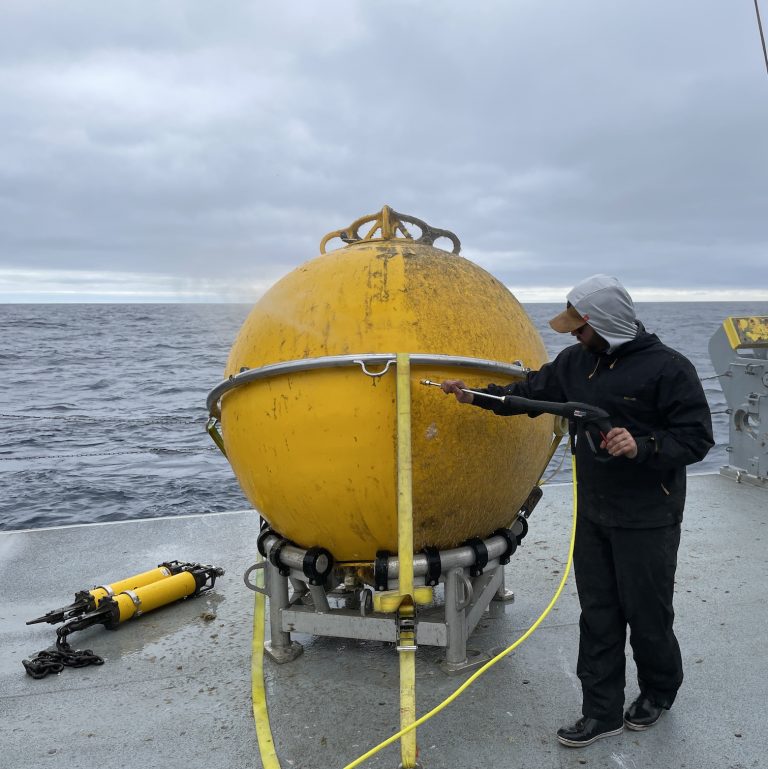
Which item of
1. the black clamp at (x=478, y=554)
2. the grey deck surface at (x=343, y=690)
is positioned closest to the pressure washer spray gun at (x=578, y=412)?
the black clamp at (x=478, y=554)

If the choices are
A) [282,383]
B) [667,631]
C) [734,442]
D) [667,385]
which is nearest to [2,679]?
[282,383]

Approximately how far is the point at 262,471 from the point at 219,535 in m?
2.39

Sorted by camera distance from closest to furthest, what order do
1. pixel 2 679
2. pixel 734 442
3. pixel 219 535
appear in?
pixel 2 679, pixel 219 535, pixel 734 442

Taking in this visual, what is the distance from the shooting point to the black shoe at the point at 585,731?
8.68ft

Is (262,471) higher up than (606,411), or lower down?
lower down

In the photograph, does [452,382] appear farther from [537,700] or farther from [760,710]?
[760,710]

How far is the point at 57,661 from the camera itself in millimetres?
3354

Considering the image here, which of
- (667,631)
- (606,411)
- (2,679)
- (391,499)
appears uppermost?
(606,411)

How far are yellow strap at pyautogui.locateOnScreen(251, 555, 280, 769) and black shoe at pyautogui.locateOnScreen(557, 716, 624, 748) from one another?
1.02 m

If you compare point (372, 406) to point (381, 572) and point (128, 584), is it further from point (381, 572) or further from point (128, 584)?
point (128, 584)

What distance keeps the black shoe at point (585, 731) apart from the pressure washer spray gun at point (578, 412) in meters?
0.96

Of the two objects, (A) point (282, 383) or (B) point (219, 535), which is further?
(B) point (219, 535)

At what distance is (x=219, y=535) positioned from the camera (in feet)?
17.1

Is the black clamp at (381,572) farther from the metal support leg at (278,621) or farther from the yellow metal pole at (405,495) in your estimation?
the metal support leg at (278,621)
